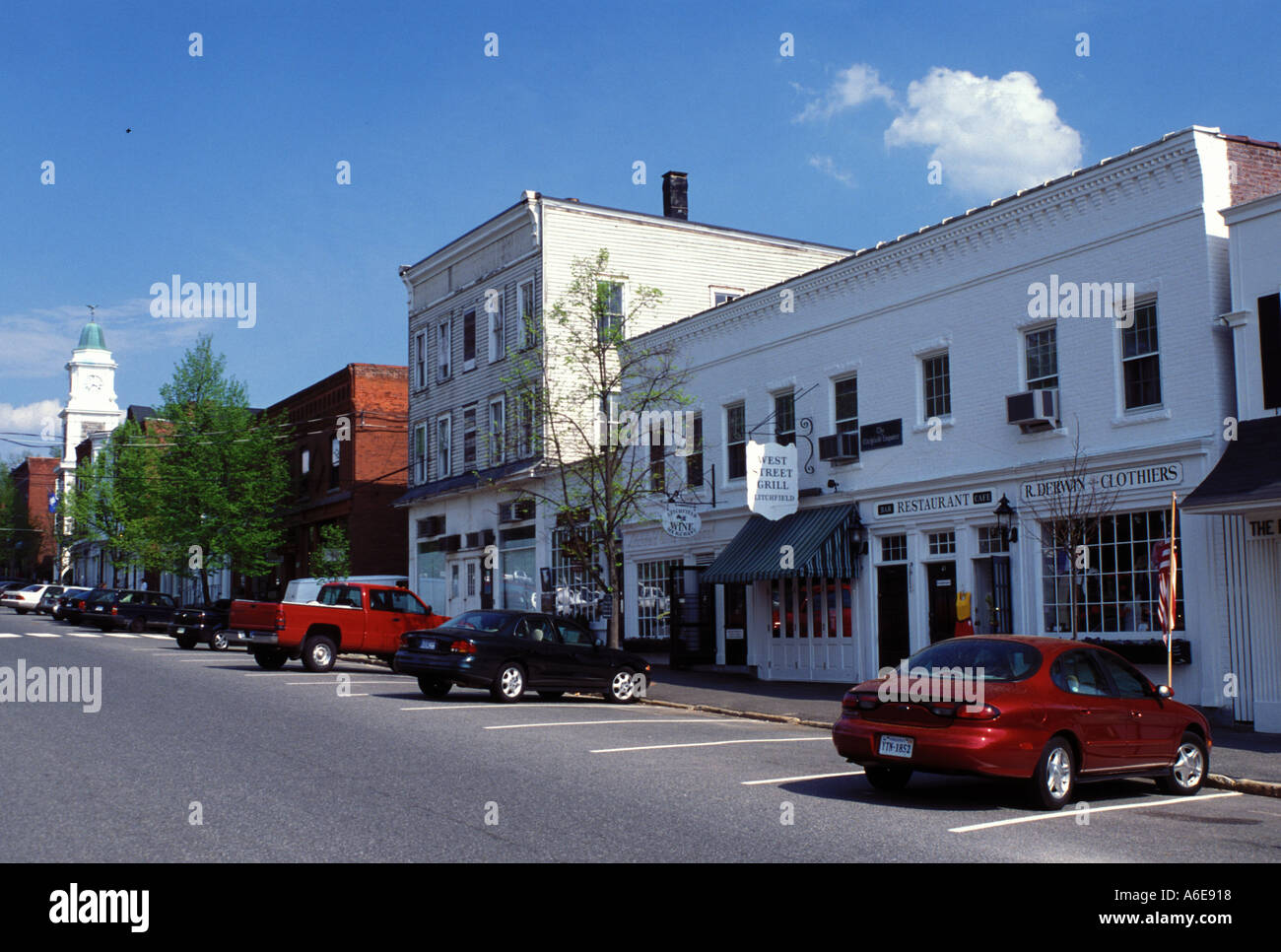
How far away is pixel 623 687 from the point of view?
21016 mm

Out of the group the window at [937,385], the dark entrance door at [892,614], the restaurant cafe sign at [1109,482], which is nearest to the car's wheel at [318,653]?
the dark entrance door at [892,614]

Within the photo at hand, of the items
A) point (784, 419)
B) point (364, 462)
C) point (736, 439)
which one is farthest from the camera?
point (364, 462)

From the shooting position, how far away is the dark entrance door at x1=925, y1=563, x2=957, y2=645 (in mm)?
21014

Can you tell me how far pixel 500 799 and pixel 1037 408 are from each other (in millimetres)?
11856

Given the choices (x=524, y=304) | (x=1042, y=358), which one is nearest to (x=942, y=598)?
(x=1042, y=358)

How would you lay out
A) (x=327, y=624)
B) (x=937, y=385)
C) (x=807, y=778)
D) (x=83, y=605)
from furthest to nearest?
(x=83, y=605) < (x=327, y=624) < (x=937, y=385) < (x=807, y=778)

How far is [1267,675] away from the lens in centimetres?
1606

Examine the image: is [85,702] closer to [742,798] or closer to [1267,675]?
[742,798]

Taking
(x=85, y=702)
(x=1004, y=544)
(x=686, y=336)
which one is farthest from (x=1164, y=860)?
(x=686, y=336)

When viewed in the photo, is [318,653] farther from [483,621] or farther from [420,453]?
[420,453]

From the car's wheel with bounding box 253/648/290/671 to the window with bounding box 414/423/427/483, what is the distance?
17.1 m
